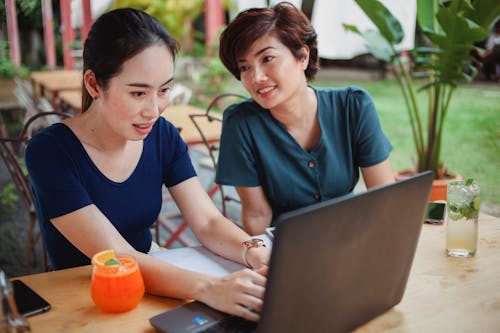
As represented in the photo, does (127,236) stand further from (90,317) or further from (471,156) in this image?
(471,156)

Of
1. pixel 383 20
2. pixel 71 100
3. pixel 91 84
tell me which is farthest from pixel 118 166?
pixel 71 100

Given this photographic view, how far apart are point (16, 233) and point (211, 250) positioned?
283cm

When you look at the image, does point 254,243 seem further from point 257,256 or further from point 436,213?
point 436,213

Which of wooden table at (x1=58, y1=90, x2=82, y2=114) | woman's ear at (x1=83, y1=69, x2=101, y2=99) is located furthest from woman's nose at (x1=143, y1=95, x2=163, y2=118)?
Answer: wooden table at (x1=58, y1=90, x2=82, y2=114)

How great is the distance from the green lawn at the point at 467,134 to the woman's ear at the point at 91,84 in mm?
2803

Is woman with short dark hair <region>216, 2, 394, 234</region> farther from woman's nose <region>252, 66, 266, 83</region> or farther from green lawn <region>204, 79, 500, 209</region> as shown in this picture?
green lawn <region>204, 79, 500, 209</region>

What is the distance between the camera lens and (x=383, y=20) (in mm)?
2852

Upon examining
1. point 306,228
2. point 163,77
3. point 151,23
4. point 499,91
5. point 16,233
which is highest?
point 151,23

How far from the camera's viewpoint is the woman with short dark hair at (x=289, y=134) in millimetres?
1764

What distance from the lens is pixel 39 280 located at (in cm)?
120

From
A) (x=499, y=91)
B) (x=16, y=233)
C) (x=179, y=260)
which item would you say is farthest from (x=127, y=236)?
(x=499, y=91)

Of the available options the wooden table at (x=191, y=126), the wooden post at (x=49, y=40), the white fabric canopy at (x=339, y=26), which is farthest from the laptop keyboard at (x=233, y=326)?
the wooden post at (x=49, y=40)

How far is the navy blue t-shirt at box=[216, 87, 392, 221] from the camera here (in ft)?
5.99

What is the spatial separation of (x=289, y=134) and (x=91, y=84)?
0.71m
